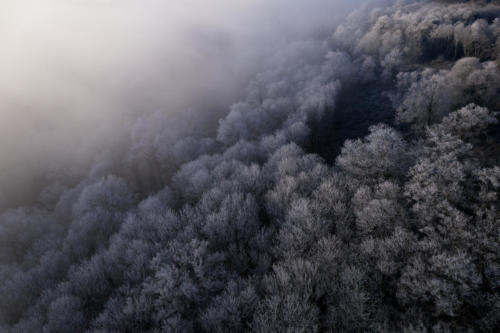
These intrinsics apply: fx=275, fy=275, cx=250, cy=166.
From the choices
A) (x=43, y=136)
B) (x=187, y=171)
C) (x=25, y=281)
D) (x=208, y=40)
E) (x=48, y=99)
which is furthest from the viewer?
(x=208, y=40)

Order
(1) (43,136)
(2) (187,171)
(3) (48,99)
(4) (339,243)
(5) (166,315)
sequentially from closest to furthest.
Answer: (5) (166,315), (4) (339,243), (2) (187,171), (1) (43,136), (3) (48,99)

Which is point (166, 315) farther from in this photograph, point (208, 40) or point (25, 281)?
point (208, 40)

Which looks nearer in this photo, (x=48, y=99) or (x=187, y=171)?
(x=187, y=171)

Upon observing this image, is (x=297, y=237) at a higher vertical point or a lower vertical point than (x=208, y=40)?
lower

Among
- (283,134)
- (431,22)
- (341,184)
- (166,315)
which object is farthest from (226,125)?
(431,22)

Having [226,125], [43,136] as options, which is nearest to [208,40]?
[43,136]

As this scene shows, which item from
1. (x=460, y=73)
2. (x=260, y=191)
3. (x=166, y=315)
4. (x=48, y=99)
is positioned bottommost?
(x=260, y=191)
